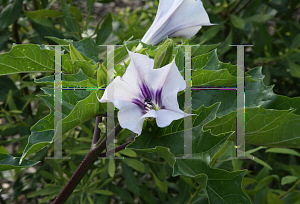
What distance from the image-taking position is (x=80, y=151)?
3.65 feet

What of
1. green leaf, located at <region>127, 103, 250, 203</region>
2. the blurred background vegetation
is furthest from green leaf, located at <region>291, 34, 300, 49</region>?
green leaf, located at <region>127, 103, 250, 203</region>

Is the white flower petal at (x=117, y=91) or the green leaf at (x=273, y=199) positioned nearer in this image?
the white flower petal at (x=117, y=91)

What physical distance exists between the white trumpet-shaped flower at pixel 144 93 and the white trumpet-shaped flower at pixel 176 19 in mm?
243

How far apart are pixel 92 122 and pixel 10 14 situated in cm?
53

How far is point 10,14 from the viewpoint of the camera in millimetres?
1287

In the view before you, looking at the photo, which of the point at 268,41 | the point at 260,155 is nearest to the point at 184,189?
the point at 260,155

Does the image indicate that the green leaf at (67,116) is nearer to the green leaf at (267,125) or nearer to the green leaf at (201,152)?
the green leaf at (201,152)

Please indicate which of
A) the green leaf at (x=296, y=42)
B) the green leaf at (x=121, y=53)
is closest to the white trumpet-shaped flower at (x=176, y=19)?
the green leaf at (x=121, y=53)

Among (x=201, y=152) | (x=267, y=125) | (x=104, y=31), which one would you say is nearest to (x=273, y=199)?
(x=267, y=125)

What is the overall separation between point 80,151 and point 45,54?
44 centimetres

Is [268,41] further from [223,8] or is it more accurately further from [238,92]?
[238,92]

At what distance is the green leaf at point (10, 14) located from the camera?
1.28 meters

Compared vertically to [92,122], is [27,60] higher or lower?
higher

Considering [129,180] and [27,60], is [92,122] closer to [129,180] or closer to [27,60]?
[129,180]
